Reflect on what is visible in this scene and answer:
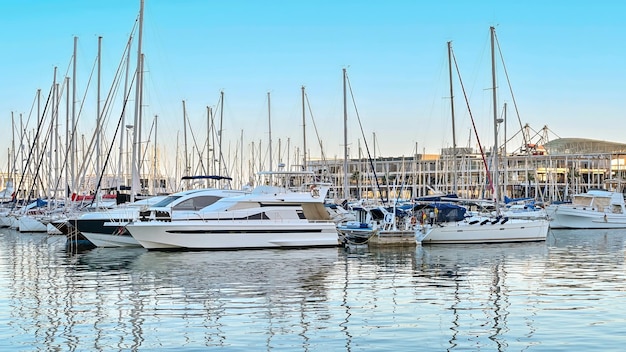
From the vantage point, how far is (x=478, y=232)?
1802 inches

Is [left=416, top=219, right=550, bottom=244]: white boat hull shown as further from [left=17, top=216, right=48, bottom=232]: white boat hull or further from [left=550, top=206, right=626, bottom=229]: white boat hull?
[left=17, top=216, right=48, bottom=232]: white boat hull

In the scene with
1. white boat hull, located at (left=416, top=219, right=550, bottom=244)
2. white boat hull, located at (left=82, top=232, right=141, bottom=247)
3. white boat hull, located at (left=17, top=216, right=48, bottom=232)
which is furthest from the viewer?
white boat hull, located at (left=17, top=216, right=48, bottom=232)

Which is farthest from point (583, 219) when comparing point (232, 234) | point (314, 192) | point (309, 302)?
point (309, 302)

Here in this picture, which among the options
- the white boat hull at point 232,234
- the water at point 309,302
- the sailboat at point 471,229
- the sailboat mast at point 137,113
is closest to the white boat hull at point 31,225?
the sailboat mast at point 137,113

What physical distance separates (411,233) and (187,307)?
24464 millimetres

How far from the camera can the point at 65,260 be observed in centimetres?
3553

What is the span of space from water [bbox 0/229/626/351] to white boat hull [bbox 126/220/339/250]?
1.15 metres

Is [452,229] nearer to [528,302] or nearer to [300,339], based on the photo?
[528,302]

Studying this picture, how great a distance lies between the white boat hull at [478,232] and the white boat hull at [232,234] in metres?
5.85

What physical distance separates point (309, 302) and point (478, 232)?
25.4 metres

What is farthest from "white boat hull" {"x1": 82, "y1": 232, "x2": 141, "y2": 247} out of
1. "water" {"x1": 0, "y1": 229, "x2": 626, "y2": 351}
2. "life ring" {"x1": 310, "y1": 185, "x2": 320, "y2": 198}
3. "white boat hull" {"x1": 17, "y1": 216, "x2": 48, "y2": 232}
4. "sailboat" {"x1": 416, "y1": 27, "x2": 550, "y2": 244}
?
"white boat hull" {"x1": 17, "y1": 216, "x2": 48, "y2": 232}

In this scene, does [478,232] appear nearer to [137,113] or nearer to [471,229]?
[471,229]

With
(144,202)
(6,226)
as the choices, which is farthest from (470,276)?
(6,226)

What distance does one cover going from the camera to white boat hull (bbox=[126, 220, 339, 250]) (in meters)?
38.8
